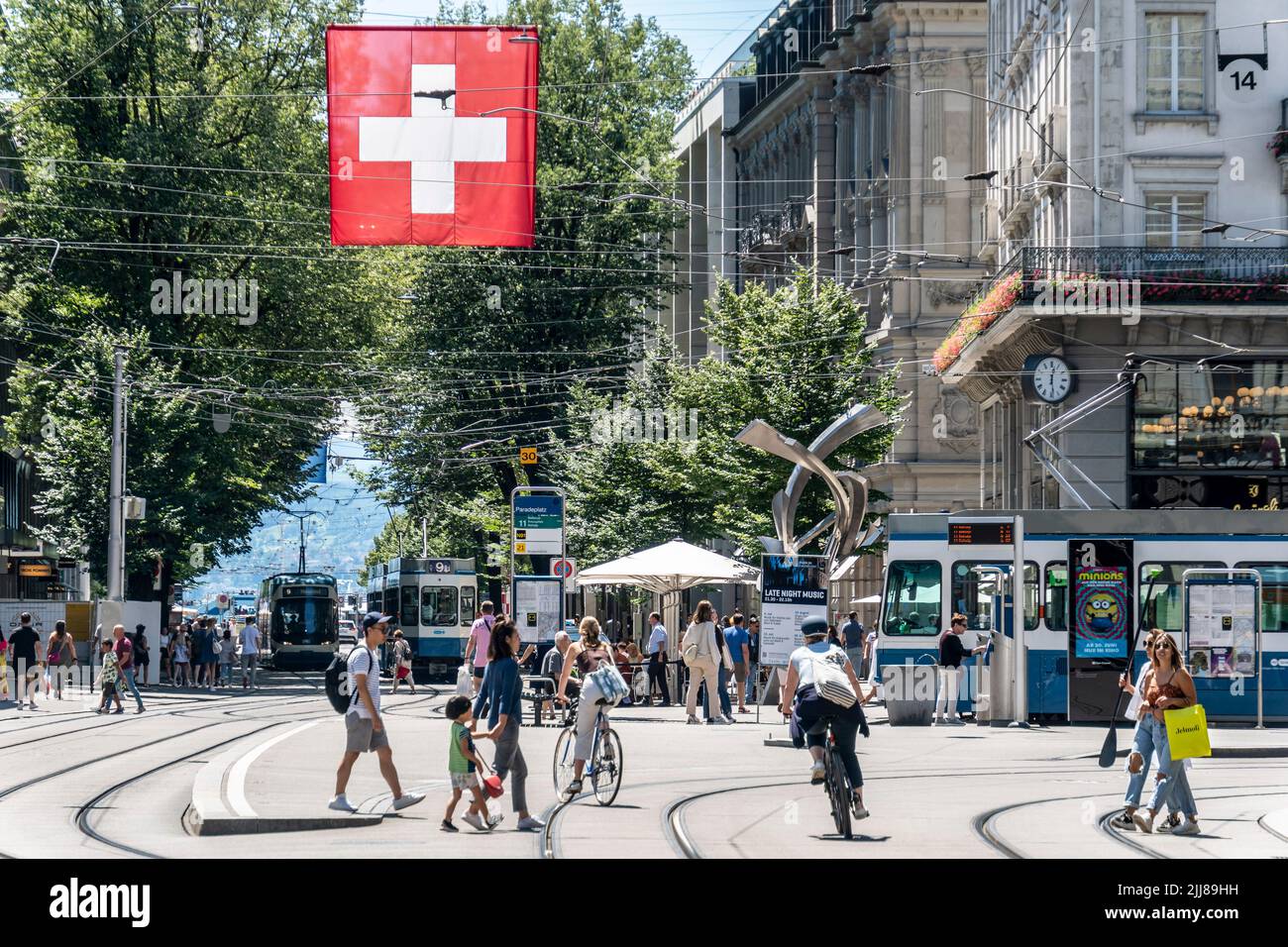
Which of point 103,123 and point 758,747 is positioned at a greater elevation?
point 103,123

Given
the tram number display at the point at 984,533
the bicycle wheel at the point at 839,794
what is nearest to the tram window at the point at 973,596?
the tram number display at the point at 984,533

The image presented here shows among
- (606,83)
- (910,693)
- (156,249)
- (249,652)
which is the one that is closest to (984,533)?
(910,693)

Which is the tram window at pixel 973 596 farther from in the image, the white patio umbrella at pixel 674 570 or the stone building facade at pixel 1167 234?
the stone building facade at pixel 1167 234

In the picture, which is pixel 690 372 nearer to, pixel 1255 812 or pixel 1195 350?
pixel 1195 350

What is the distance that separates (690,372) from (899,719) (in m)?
22.1

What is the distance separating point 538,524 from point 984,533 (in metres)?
7.96

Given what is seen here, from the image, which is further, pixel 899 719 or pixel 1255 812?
pixel 899 719

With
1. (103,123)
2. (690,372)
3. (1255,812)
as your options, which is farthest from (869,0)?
(1255,812)

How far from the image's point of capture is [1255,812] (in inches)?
702

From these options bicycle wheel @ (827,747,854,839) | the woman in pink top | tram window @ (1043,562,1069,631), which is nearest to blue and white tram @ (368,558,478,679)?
the woman in pink top

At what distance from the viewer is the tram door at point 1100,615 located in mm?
29781

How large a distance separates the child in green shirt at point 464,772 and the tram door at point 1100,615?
1529 centimetres

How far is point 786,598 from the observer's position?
2864cm

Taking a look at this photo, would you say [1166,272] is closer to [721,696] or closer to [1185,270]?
[1185,270]
